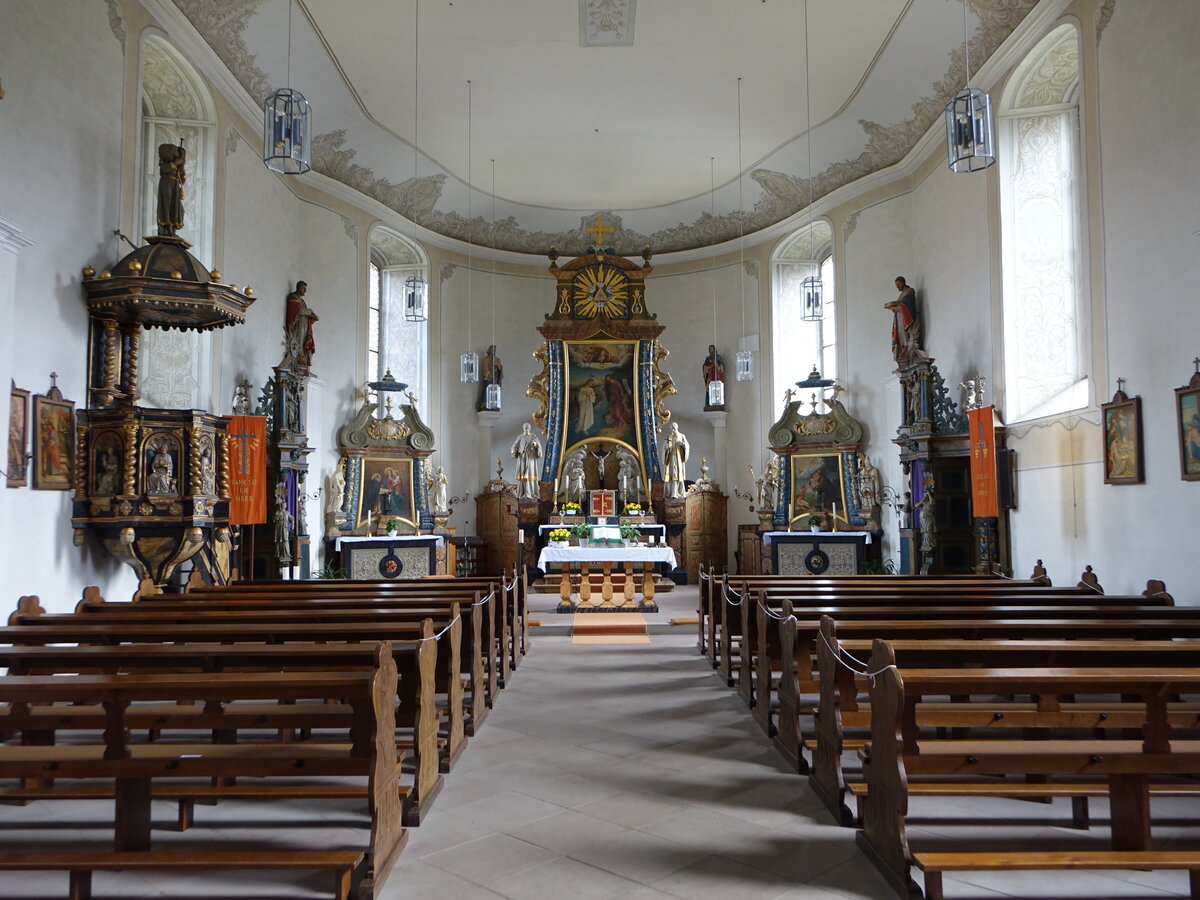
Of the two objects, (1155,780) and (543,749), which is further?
(543,749)

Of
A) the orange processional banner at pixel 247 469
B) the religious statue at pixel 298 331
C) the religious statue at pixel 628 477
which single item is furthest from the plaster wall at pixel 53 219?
the religious statue at pixel 628 477

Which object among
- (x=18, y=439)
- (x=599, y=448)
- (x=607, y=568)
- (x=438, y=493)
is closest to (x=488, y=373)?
(x=599, y=448)

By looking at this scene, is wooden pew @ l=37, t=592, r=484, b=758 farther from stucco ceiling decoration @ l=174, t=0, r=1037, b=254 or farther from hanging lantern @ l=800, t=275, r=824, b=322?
hanging lantern @ l=800, t=275, r=824, b=322

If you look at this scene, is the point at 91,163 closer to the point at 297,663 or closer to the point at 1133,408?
the point at 297,663

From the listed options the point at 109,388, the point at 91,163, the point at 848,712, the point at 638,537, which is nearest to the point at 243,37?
the point at 91,163

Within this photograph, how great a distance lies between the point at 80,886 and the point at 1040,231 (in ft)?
41.3

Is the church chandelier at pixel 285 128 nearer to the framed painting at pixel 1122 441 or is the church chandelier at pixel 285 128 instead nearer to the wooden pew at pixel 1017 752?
the wooden pew at pixel 1017 752

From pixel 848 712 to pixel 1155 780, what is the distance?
165 cm

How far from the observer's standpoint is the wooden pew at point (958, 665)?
4.14 metres

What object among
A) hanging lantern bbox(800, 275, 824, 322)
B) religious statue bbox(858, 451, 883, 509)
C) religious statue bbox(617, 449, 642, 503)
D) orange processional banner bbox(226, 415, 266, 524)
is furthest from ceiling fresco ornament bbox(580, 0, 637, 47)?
religious statue bbox(617, 449, 642, 503)

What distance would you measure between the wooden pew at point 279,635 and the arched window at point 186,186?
6323mm

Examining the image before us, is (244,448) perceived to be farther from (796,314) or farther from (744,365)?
(796,314)

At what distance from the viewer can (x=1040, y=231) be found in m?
11.8

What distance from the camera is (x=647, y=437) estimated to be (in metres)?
19.4
